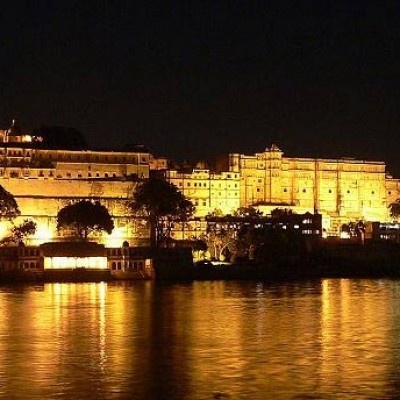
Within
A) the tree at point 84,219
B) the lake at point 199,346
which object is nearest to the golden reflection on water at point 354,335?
the lake at point 199,346

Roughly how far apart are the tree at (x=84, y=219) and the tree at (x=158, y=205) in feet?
11.5

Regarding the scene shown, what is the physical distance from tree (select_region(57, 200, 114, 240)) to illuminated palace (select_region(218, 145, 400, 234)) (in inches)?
898

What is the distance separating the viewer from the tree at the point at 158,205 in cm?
8319

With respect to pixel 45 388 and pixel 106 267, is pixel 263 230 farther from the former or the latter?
pixel 45 388

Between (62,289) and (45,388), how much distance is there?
36.6m

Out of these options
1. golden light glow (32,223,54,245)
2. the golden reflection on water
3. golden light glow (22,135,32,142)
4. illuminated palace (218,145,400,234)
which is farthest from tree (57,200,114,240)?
the golden reflection on water

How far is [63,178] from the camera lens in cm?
8838

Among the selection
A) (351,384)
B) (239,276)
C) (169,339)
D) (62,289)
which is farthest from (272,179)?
(351,384)

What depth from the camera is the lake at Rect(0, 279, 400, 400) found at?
25.7 metres

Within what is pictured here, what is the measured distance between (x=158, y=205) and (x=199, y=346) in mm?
50113

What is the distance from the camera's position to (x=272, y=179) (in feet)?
339

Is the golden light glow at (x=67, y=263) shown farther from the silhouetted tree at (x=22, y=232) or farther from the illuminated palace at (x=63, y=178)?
the illuminated palace at (x=63, y=178)

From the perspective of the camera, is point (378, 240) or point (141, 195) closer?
point (141, 195)

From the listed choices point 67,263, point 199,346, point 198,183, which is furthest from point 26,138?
point 199,346
